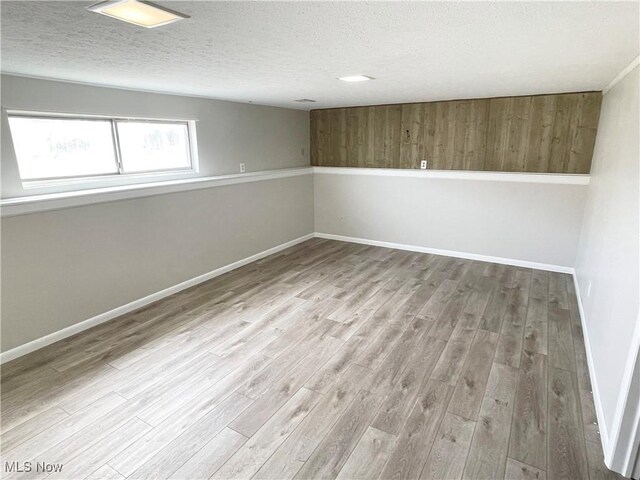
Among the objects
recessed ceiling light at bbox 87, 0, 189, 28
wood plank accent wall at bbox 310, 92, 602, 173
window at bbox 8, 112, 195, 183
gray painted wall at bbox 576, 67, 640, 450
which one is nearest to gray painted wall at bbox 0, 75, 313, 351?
window at bbox 8, 112, 195, 183

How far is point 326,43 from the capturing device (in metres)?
1.89

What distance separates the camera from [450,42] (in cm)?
187

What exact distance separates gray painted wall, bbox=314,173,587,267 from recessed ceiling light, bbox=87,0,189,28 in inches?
161

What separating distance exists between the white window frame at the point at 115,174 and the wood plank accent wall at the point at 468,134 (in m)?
2.33

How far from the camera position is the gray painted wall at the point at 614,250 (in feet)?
6.05

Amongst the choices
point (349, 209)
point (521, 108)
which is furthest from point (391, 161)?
point (521, 108)

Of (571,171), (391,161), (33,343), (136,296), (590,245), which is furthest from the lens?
(391,161)

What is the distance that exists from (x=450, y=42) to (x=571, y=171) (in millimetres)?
3222

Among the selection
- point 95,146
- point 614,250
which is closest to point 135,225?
point 95,146

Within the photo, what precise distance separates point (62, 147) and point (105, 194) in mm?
518

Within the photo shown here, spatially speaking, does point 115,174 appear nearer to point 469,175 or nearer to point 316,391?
point 316,391

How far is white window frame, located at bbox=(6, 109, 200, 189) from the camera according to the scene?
2.85 m

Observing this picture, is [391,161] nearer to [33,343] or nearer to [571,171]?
[571,171]

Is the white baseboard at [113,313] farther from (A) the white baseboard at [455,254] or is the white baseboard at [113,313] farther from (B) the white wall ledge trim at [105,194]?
(A) the white baseboard at [455,254]
